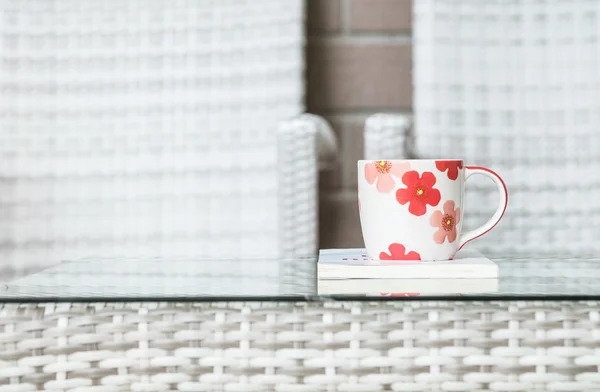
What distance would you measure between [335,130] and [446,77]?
0.22 m

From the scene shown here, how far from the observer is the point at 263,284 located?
1.88 ft

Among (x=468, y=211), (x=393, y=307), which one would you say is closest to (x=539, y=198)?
A: (x=468, y=211)

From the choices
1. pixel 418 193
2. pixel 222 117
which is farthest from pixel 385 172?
pixel 222 117

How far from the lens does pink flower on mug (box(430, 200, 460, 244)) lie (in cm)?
66

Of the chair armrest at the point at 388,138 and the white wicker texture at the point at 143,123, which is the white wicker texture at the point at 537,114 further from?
the white wicker texture at the point at 143,123

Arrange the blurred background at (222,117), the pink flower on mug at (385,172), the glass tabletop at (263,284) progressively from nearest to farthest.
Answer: the glass tabletop at (263,284), the pink flower on mug at (385,172), the blurred background at (222,117)

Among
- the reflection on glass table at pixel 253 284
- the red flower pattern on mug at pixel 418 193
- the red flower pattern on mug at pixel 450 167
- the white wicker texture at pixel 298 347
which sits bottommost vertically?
the white wicker texture at pixel 298 347

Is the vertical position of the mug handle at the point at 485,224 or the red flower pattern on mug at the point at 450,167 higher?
the red flower pattern on mug at the point at 450,167

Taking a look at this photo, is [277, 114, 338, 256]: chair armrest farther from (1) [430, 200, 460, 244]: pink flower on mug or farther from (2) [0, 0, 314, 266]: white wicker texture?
(1) [430, 200, 460, 244]: pink flower on mug

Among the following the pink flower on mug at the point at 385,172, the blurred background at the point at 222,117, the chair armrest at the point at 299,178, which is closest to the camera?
the pink flower on mug at the point at 385,172

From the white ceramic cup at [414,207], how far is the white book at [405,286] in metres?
0.08

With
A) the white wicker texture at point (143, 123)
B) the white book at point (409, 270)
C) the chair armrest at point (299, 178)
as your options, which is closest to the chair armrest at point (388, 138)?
the chair armrest at point (299, 178)

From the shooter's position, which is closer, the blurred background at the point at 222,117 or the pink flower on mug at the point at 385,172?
the pink flower on mug at the point at 385,172

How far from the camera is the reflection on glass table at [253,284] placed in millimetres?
519
